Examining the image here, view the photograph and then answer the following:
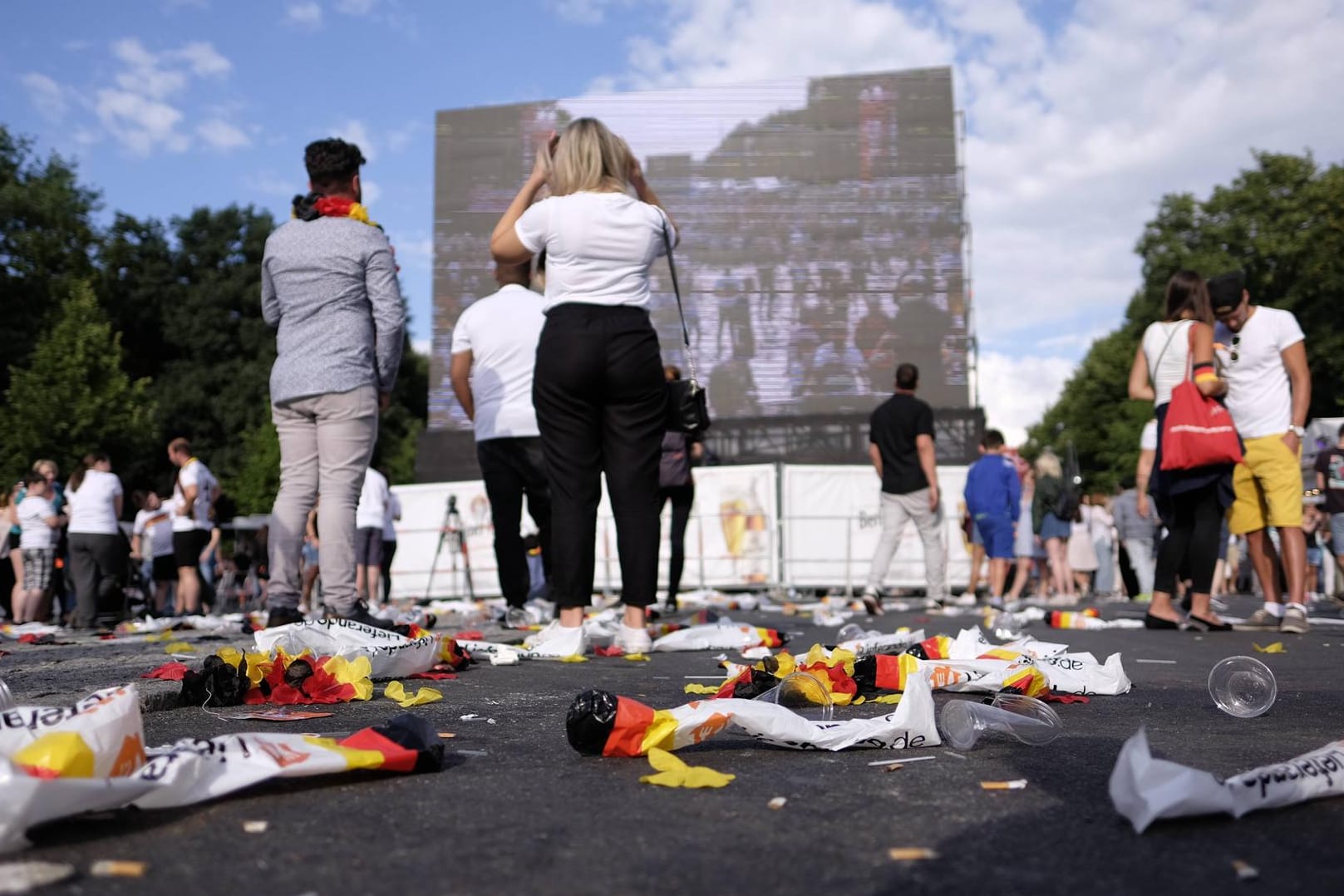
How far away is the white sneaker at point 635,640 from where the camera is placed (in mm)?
4762

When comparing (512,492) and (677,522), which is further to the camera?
(677,522)

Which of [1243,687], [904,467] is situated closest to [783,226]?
[904,467]

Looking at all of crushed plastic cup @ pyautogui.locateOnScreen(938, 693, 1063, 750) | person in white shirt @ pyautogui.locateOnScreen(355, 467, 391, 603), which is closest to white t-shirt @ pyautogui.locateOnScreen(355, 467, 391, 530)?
person in white shirt @ pyautogui.locateOnScreen(355, 467, 391, 603)

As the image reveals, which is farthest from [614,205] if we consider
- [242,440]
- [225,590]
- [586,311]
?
[242,440]

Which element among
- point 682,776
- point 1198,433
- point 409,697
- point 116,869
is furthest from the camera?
point 1198,433

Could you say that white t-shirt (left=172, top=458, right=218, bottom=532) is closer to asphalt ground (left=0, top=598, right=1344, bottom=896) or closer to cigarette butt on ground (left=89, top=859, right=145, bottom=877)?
asphalt ground (left=0, top=598, right=1344, bottom=896)

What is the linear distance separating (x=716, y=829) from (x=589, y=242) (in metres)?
3.31

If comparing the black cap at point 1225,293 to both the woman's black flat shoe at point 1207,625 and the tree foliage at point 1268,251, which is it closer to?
the woman's black flat shoe at point 1207,625

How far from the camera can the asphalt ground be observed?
143 centimetres

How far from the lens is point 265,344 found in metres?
45.5

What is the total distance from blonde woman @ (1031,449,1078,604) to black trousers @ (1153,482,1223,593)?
7.67 m

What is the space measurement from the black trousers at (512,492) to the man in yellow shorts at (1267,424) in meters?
3.62

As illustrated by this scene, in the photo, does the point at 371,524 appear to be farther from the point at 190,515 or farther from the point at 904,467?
the point at 904,467

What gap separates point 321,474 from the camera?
17.6 ft
